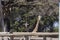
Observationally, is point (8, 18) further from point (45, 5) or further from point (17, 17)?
point (45, 5)

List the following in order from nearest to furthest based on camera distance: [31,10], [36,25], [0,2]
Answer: [0,2] → [31,10] → [36,25]

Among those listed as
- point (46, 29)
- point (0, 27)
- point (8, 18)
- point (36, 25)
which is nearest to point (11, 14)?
point (8, 18)

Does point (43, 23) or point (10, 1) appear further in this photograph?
point (43, 23)

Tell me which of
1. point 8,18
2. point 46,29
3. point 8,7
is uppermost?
point 8,7

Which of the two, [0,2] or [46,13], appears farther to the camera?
[46,13]

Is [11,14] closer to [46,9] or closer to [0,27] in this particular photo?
[0,27]

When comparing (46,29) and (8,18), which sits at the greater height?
(8,18)

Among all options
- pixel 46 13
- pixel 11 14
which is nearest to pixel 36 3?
pixel 46 13

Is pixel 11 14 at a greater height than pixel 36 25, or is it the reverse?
pixel 11 14

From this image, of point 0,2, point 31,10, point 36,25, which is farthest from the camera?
point 36,25
